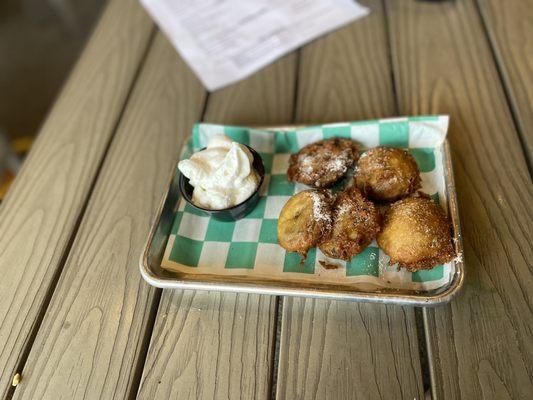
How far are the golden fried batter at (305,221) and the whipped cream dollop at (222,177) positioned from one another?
110mm

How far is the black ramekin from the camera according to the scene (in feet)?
3.01

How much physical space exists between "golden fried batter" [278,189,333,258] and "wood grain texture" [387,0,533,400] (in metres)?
0.26

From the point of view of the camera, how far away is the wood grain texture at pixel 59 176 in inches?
36.4

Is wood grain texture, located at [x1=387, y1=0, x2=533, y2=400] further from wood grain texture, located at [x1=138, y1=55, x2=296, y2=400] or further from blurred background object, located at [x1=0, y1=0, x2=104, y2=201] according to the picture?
blurred background object, located at [x1=0, y1=0, x2=104, y2=201]

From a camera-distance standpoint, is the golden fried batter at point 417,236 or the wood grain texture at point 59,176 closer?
the golden fried batter at point 417,236

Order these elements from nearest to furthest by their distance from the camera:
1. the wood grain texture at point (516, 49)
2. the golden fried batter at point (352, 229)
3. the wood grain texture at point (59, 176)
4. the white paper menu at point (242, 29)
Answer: the golden fried batter at point (352, 229) → the wood grain texture at point (59, 176) → the wood grain texture at point (516, 49) → the white paper menu at point (242, 29)

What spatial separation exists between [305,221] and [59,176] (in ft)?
2.44

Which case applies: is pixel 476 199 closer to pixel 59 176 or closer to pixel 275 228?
pixel 275 228

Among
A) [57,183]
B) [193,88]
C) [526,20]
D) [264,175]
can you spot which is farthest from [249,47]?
[526,20]

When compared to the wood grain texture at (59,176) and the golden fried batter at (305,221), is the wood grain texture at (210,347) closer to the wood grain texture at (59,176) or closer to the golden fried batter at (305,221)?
the golden fried batter at (305,221)

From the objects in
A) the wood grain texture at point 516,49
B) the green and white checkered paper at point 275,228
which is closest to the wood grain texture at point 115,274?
the green and white checkered paper at point 275,228

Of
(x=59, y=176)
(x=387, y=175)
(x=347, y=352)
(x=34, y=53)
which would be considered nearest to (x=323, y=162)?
(x=387, y=175)

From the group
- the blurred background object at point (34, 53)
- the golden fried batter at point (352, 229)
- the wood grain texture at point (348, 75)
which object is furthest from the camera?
the blurred background object at point (34, 53)

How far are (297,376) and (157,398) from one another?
0.26m
